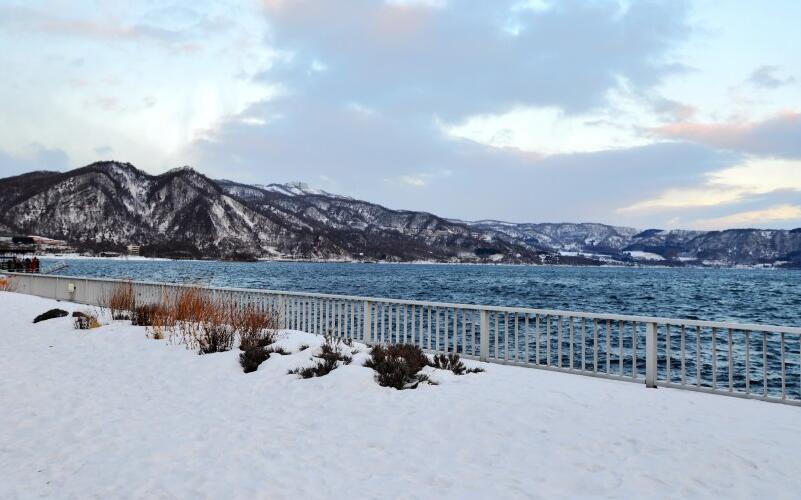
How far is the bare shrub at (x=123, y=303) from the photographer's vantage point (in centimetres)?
1518

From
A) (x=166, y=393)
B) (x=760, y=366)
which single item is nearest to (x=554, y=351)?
(x=760, y=366)

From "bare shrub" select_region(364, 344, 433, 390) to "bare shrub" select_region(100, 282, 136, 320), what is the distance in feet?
30.3

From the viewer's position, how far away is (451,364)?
9.10 meters

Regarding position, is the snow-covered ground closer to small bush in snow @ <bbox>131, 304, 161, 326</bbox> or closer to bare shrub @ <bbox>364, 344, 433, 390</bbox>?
bare shrub @ <bbox>364, 344, 433, 390</bbox>

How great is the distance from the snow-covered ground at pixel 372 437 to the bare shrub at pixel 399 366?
8.2 inches

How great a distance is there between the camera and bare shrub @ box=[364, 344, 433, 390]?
7.98 m

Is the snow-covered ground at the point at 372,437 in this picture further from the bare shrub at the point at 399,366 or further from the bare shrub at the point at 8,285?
the bare shrub at the point at 8,285

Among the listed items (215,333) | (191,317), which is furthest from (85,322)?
(215,333)

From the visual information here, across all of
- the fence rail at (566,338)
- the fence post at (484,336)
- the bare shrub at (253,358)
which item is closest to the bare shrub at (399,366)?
the fence rail at (566,338)

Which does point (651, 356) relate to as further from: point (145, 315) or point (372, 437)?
point (145, 315)

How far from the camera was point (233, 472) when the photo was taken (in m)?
4.91

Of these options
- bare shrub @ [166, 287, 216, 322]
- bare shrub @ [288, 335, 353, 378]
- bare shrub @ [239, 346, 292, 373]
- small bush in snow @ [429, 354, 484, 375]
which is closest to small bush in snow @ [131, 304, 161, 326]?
bare shrub @ [166, 287, 216, 322]

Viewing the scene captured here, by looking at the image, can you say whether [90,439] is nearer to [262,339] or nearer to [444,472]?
[444,472]

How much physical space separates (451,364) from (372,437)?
3.42 m
